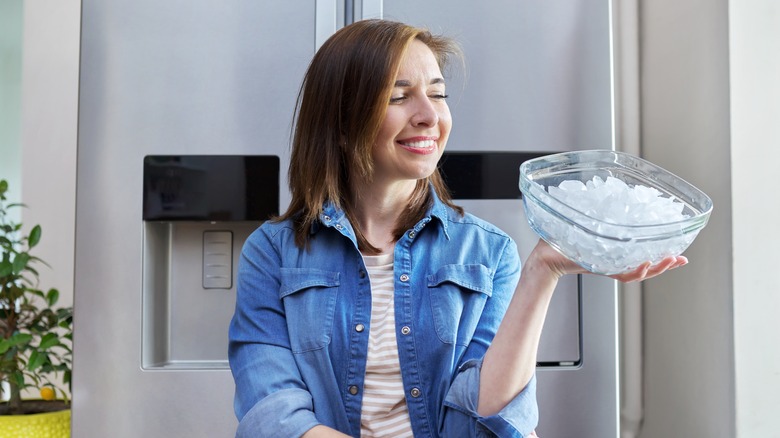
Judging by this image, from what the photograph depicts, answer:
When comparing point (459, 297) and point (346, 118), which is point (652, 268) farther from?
point (346, 118)

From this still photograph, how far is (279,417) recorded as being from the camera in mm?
1021

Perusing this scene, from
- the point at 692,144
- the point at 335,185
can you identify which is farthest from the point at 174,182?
the point at 692,144

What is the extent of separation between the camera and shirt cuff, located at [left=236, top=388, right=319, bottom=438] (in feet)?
3.34

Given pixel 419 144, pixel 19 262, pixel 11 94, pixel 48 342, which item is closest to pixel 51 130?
pixel 11 94

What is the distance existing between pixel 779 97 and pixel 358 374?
1.05 m

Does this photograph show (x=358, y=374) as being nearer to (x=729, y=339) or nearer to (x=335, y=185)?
(x=335, y=185)

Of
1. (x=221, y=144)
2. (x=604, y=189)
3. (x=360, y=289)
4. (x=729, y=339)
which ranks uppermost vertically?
(x=221, y=144)

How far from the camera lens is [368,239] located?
1177 mm

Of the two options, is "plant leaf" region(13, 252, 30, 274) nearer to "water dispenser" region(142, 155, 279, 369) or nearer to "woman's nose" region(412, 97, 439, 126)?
"water dispenser" region(142, 155, 279, 369)

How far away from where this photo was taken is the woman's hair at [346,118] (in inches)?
43.2

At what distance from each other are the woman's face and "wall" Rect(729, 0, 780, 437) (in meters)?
0.77

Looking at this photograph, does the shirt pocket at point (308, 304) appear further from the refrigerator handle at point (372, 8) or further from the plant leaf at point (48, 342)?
the plant leaf at point (48, 342)

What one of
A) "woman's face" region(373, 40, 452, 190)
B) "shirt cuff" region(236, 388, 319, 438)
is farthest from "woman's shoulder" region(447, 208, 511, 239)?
"shirt cuff" region(236, 388, 319, 438)

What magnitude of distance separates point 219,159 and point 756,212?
1047 mm
